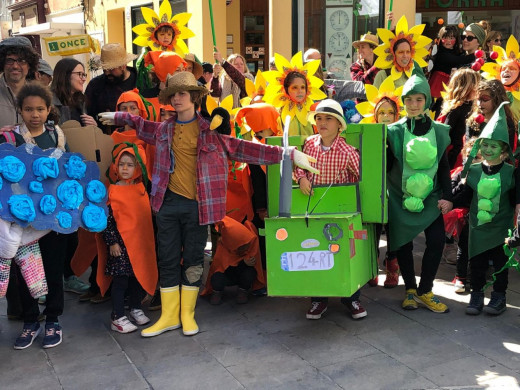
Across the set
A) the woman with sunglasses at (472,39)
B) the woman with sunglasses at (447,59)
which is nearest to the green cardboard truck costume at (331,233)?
the woman with sunglasses at (447,59)

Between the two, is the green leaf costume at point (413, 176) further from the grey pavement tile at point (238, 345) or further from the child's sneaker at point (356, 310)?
the grey pavement tile at point (238, 345)

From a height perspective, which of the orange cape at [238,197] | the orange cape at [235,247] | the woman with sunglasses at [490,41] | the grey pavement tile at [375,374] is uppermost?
the woman with sunglasses at [490,41]

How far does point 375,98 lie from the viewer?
518cm

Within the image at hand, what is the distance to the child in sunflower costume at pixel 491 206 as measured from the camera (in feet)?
15.0

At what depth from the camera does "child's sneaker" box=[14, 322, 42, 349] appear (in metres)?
4.31

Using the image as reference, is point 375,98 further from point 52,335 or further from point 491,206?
point 52,335

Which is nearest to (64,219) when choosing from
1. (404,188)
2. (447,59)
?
(404,188)

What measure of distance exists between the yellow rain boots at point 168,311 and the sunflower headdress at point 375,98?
6.51ft

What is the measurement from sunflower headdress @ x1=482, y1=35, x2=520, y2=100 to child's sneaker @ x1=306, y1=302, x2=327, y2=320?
2.50 meters

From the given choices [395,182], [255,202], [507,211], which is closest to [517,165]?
[507,211]

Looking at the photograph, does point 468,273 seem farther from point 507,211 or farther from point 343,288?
point 343,288

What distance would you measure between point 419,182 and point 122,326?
2.25 meters

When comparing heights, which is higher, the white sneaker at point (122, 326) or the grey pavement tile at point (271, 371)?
the white sneaker at point (122, 326)

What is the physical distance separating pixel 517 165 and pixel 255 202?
6.29ft
